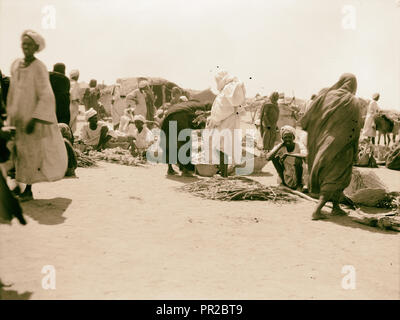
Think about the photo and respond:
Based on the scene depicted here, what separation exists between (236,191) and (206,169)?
226cm

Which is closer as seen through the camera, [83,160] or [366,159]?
[83,160]

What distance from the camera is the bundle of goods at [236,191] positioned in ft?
27.0

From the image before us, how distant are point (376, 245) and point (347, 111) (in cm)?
192

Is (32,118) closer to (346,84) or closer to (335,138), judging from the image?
(335,138)

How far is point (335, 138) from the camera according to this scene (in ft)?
22.5

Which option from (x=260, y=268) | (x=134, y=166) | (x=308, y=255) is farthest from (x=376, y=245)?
(x=134, y=166)

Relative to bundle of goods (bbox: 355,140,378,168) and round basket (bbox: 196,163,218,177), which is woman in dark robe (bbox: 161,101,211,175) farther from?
bundle of goods (bbox: 355,140,378,168)

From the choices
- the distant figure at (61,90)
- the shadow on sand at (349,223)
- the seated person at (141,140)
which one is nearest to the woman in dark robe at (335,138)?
the shadow on sand at (349,223)

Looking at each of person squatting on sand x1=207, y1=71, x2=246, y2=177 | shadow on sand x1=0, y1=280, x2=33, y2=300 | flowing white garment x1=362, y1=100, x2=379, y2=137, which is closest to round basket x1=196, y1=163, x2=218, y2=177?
person squatting on sand x1=207, y1=71, x2=246, y2=177

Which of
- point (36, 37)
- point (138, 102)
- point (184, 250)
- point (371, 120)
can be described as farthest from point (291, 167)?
point (371, 120)

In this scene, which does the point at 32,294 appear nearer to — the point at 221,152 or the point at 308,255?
the point at 308,255

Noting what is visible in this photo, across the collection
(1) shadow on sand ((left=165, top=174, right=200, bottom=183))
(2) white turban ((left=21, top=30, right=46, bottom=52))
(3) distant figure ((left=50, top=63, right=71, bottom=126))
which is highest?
(2) white turban ((left=21, top=30, right=46, bottom=52))

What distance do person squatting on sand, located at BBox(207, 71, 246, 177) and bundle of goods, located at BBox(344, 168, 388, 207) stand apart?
229 centimetres

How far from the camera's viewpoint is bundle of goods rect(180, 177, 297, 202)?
824cm
